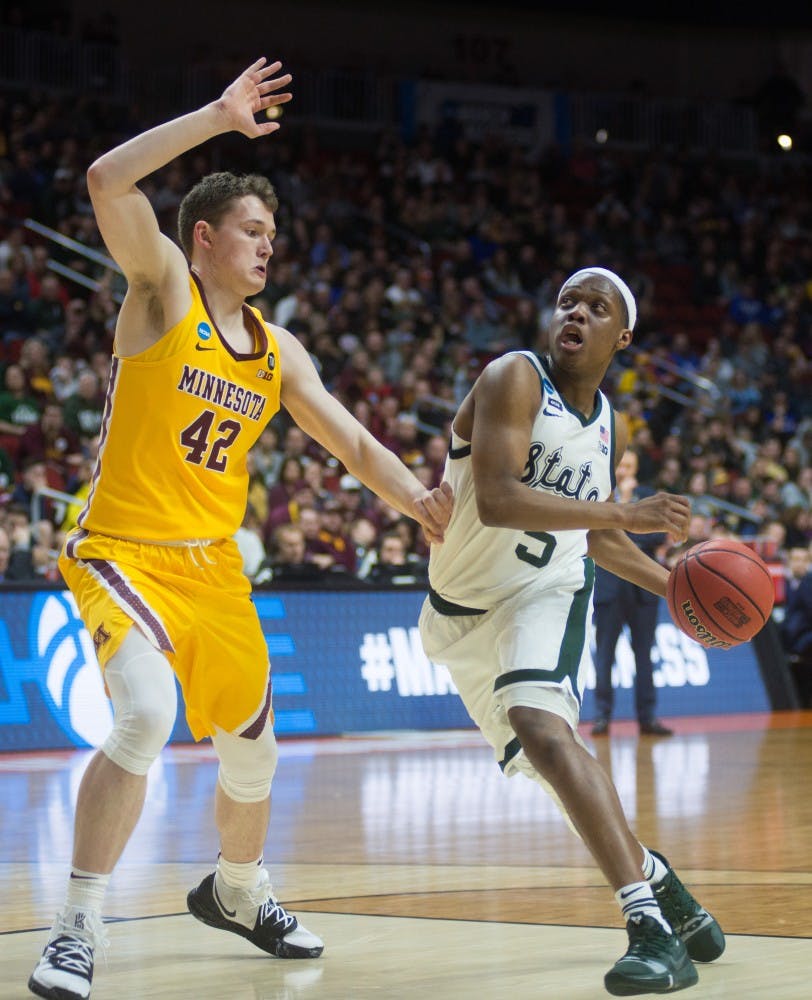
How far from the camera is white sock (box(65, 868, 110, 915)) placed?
172 inches

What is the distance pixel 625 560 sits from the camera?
5254 millimetres

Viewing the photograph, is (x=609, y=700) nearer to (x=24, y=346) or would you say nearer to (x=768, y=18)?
(x=24, y=346)

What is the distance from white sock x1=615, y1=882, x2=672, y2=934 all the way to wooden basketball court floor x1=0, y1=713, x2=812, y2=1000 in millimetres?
198

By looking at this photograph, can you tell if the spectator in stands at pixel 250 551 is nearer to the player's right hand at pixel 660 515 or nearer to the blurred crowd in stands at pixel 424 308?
the blurred crowd in stands at pixel 424 308

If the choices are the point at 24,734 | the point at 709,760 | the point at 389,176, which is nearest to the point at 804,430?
the point at 389,176

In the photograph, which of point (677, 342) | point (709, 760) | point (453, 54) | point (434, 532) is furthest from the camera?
point (453, 54)

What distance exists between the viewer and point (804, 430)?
1983 centimetres

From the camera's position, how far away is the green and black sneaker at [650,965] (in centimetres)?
410

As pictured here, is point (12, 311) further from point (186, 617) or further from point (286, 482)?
point (186, 617)

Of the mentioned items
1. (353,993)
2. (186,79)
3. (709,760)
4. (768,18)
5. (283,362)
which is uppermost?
(768,18)

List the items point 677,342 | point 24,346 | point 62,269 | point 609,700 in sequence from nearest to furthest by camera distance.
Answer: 1. point 609,700
2. point 24,346
3. point 62,269
4. point 677,342

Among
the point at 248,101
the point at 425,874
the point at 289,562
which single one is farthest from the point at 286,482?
the point at 248,101

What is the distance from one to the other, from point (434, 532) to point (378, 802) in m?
4.11

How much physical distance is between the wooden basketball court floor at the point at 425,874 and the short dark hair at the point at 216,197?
83.8 inches
